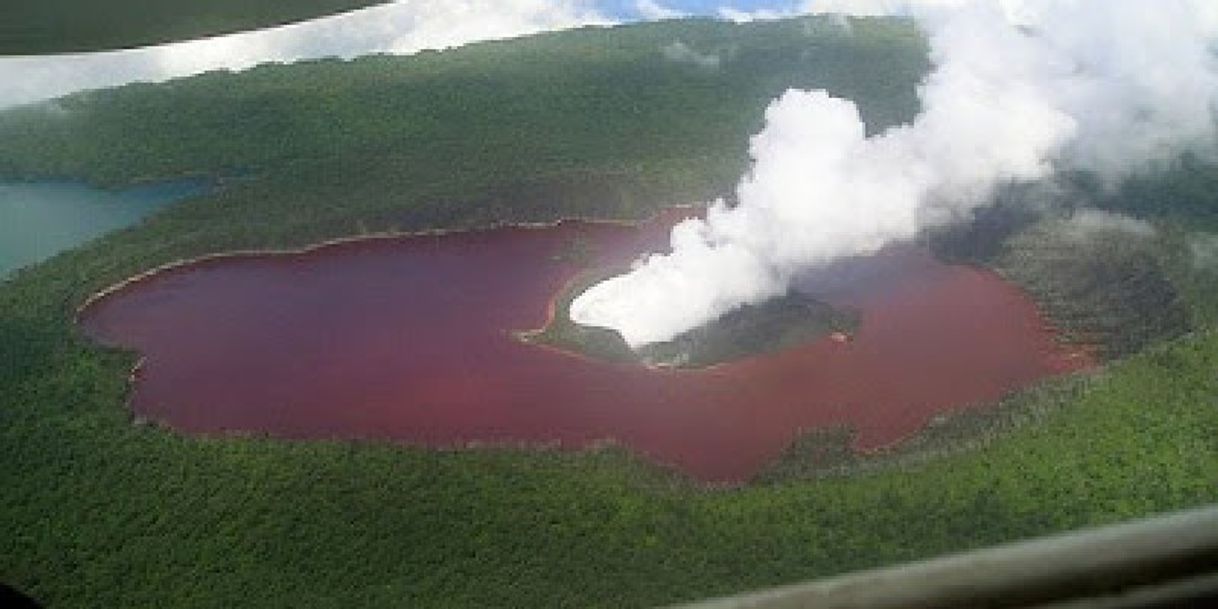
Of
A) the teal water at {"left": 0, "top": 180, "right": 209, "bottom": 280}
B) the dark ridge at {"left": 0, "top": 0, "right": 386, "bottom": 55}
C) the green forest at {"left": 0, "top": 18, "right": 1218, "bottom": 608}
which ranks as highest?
the dark ridge at {"left": 0, "top": 0, "right": 386, "bottom": 55}

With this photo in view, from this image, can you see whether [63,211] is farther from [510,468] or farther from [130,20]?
[130,20]

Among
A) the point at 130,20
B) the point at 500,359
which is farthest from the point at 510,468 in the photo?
the point at 130,20

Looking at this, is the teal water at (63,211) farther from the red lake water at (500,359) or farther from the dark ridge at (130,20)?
the dark ridge at (130,20)

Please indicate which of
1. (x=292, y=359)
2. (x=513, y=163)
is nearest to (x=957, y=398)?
(x=292, y=359)

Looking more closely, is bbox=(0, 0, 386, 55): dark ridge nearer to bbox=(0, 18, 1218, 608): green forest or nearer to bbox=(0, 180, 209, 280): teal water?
bbox=(0, 18, 1218, 608): green forest

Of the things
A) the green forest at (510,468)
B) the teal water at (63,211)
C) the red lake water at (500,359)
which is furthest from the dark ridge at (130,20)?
the teal water at (63,211)

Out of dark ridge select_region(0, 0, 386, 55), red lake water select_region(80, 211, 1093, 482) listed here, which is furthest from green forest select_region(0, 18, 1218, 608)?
dark ridge select_region(0, 0, 386, 55)
